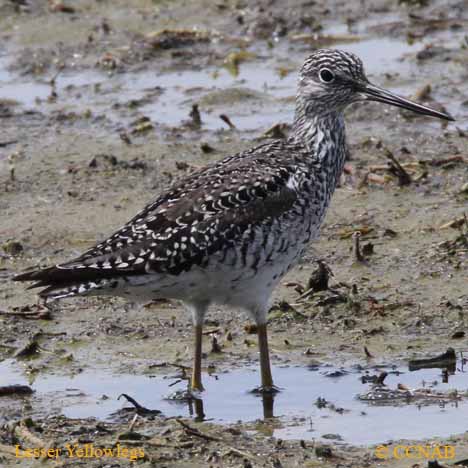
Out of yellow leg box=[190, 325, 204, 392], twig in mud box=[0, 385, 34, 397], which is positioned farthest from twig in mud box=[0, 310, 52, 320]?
yellow leg box=[190, 325, 204, 392]

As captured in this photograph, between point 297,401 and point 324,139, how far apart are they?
2.06 meters

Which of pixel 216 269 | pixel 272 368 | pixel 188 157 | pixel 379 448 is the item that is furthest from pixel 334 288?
pixel 188 157

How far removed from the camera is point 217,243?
9523 mm

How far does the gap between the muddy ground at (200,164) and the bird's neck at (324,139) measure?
1.16 meters

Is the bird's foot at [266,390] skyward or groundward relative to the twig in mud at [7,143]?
groundward

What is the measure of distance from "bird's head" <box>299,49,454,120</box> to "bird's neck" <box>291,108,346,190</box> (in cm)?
8

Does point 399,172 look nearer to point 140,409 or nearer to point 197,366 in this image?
point 197,366

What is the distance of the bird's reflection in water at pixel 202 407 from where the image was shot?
31.5 ft

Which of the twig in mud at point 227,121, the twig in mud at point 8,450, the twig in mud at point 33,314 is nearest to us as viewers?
the twig in mud at point 8,450

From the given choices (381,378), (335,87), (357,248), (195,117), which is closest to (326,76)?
(335,87)

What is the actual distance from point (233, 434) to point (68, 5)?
11675 mm

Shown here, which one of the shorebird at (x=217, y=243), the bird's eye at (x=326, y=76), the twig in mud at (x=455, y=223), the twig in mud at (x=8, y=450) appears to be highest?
the bird's eye at (x=326, y=76)

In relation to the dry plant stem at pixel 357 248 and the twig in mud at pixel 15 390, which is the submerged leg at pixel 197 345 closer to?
the twig in mud at pixel 15 390

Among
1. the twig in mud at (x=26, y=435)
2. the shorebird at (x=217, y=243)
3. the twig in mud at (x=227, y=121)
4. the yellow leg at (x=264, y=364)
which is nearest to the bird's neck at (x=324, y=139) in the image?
the shorebird at (x=217, y=243)
